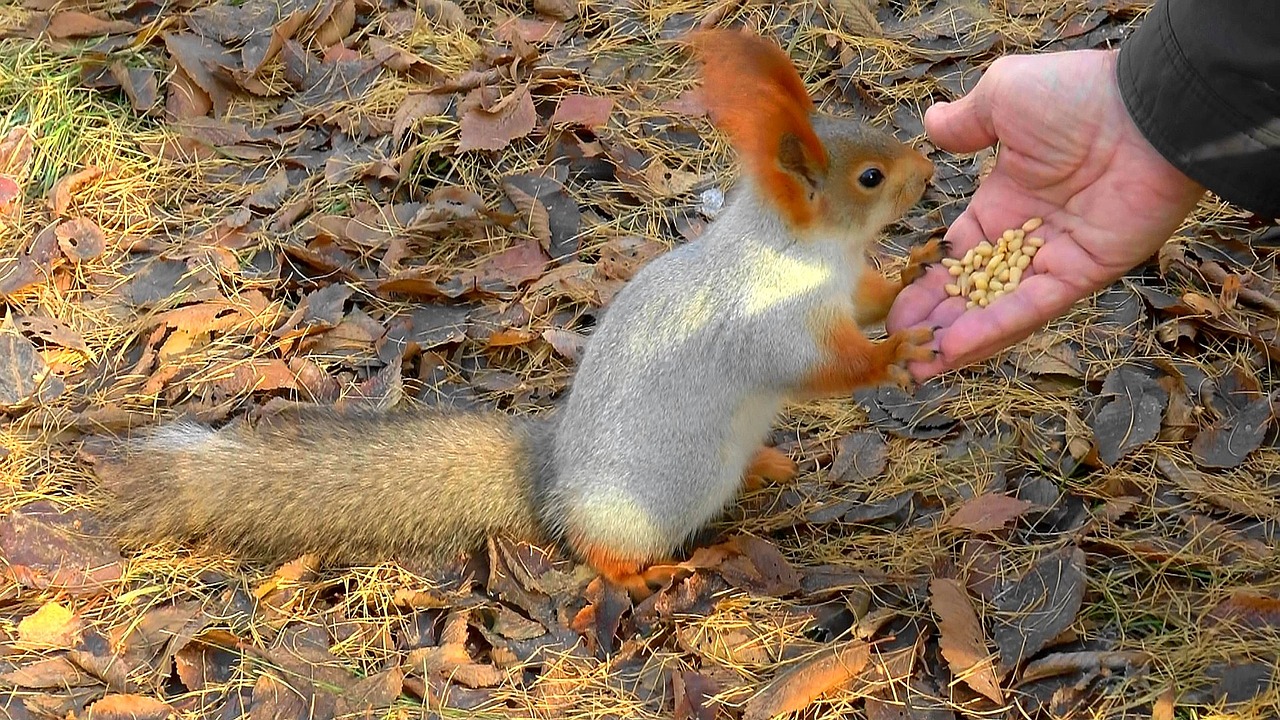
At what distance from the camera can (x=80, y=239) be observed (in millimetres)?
3477

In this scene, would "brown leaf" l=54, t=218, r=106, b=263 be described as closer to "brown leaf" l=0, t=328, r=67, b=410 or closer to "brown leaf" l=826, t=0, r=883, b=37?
"brown leaf" l=0, t=328, r=67, b=410

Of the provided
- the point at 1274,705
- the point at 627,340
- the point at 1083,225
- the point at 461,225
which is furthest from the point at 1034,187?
the point at 461,225

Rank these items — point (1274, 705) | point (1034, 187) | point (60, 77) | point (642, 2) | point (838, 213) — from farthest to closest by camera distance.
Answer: point (642, 2) → point (60, 77) → point (1034, 187) → point (838, 213) → point (1274, 705)

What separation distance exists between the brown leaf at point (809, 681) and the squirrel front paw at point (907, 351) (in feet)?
1.86

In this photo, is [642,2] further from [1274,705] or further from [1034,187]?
[1274,705]

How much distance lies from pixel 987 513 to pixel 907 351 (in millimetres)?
458

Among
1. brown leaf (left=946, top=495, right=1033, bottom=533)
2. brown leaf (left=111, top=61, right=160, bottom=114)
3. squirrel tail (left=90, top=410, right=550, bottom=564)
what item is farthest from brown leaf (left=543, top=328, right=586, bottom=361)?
brown leaf (left=111, top=61, right=160, bottom=114)

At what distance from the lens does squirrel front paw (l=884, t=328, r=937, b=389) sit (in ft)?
7.90

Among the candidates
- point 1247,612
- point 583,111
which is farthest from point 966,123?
point 583,111

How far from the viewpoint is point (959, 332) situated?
2.43m

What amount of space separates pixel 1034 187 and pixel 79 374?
2517mm

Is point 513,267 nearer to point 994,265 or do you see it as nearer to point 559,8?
point 559,8

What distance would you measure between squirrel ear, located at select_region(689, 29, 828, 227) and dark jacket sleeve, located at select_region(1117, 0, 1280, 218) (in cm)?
64

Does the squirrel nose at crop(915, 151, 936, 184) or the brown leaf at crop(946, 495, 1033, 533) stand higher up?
the squirrel nose at crop(915, 151, 936, 184)
